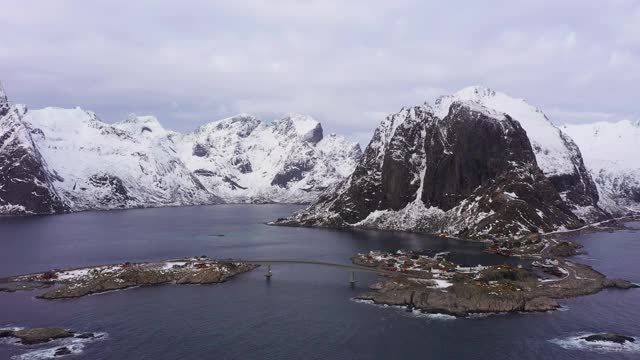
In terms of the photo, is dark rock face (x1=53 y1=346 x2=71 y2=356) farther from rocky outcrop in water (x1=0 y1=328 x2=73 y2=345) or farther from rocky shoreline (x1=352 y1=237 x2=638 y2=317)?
rocky shoreline (x1=352 y1=237 x2=638 y2=317)

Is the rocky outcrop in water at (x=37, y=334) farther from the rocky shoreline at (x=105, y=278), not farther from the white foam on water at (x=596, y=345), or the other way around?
the white foam on water at (x=596, y=345)

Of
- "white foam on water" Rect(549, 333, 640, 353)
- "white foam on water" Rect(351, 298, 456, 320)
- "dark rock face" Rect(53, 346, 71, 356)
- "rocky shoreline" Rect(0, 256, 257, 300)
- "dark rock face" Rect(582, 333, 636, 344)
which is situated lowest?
"dark rock face" Rect(53, 346, 71, 356)

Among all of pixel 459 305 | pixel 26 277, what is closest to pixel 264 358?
pixel 459 305

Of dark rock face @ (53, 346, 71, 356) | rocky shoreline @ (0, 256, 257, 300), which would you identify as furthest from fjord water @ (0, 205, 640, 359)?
rocky shoreline @ (0, 256, 257, 300)

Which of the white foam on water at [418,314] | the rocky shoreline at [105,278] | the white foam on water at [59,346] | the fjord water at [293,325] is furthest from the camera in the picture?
the rocky shoreline at [105,278]

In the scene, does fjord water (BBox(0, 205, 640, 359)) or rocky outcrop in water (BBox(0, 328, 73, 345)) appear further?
rocky outcrop in water (BBox(0, 328, 73, 345))

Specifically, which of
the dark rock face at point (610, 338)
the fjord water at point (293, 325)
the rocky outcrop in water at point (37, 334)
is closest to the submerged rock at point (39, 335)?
the rocky outcrop in water at point (37, 334)

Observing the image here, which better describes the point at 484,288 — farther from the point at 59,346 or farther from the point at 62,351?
the point at 59,346
